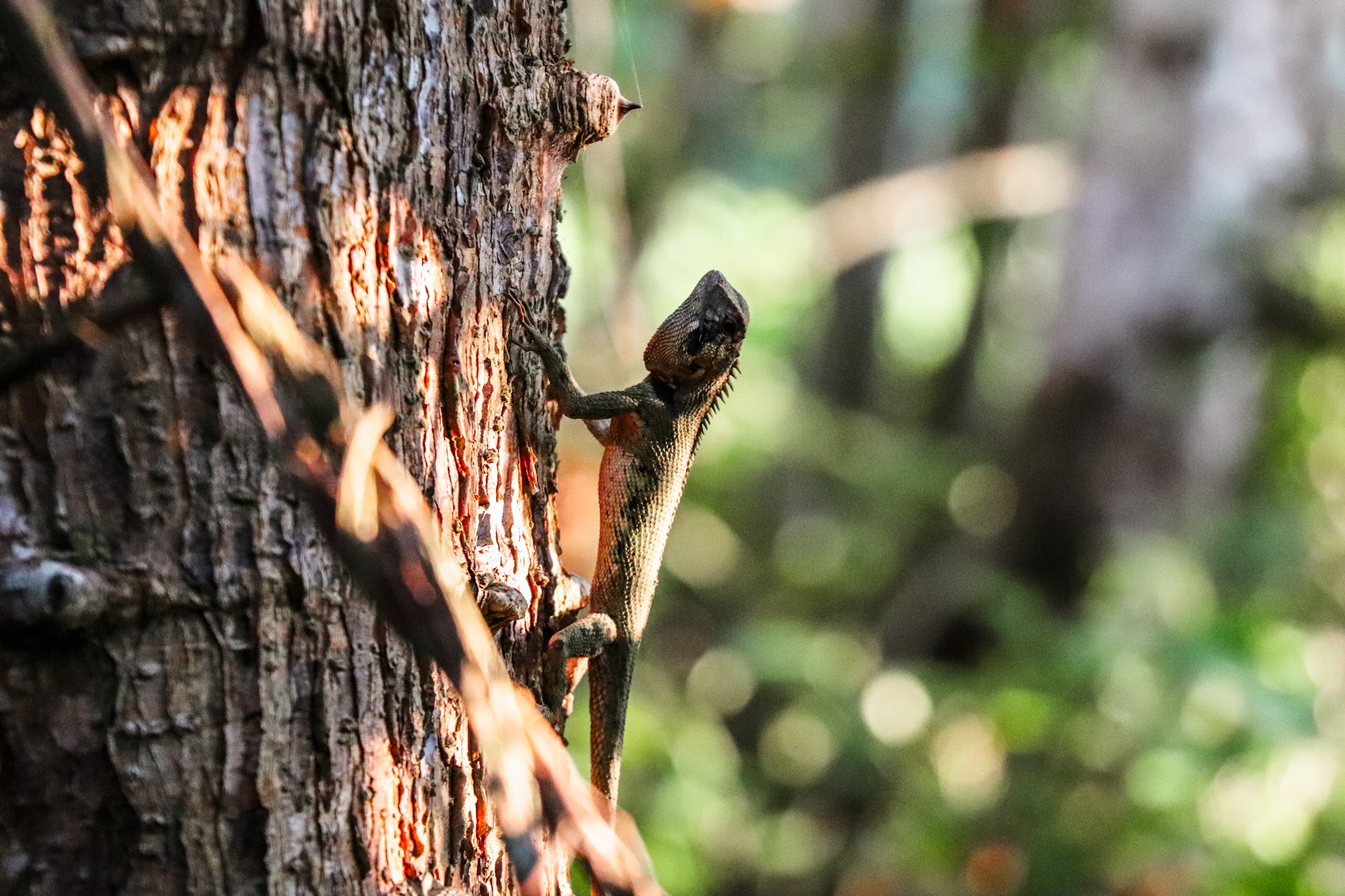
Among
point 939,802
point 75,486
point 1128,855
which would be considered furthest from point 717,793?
point 75,486

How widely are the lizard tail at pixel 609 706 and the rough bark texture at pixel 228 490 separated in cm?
107

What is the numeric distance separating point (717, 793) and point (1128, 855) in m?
2.24

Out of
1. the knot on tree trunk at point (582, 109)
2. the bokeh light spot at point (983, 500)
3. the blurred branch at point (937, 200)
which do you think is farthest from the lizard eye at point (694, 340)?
the bokeh light spot at point (983, 500)

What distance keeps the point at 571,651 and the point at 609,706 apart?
0.49 metres

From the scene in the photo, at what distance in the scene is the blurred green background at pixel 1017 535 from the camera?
4.89 meters

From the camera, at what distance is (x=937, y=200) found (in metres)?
7.79

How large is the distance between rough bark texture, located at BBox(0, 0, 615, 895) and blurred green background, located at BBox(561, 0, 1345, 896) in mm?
1165

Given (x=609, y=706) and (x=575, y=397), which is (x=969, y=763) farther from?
(x=575, y=397)

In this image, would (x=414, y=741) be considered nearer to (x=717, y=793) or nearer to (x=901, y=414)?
(x=717, y=793)

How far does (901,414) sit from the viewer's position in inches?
518

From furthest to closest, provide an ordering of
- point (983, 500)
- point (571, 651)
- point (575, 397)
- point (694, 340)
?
point (983, 500), point (694, 340), point (575, 397), point (571, 651)

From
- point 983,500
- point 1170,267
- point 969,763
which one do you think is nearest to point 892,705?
point 969,763

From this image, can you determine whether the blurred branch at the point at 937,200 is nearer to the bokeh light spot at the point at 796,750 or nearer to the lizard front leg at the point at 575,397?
the bokeh light spot at the point at 796,750

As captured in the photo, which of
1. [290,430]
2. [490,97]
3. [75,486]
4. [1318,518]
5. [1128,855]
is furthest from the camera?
[1318,518]
